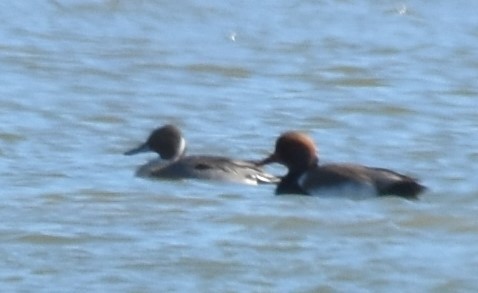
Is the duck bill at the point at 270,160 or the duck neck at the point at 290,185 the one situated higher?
the duck bill at the point at 270,160

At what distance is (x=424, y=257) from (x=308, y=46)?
8.74m

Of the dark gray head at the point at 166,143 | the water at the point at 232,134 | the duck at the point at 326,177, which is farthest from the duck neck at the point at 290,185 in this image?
the dark gray head at the point at 166,143

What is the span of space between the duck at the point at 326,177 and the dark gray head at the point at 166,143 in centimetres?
88

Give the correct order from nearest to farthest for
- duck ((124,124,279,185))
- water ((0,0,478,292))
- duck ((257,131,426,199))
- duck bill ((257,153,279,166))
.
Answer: water ((0,0,478,292)) < duck ((257,131,426,199)) < duck ((124,124,279,185)) < duck bill ((257,153,279,166))

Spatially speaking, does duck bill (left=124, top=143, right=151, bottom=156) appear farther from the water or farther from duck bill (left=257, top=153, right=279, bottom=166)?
duck bill (left=257, top=153, right=279, bottom=166)

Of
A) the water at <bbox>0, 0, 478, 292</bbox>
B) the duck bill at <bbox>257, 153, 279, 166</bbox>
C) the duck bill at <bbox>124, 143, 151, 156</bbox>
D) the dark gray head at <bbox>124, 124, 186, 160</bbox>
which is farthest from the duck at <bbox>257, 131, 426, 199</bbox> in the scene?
the duck bill at <bbox>124, 143, 151, 156</bbox>

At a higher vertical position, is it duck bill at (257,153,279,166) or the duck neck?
duck bill at (257,153,279,166)

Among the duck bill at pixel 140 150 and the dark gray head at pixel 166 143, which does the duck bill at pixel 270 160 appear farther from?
the duck bill at pixel 140 150

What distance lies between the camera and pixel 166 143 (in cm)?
1505

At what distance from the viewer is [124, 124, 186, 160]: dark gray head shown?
49.2 feet

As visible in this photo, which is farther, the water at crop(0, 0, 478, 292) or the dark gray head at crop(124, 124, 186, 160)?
the dark gray head at crop(124, 124, 186, 160)

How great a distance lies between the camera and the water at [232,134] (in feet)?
37.1

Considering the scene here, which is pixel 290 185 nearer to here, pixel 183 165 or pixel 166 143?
pixel 183 165

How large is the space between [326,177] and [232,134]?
7.77 ft
